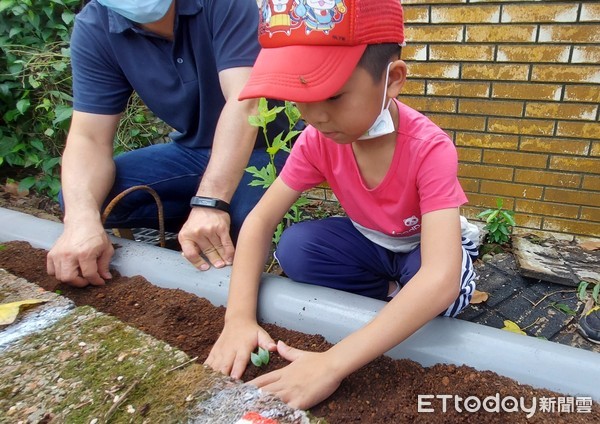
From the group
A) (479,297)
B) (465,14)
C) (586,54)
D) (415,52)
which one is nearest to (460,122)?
(415,52)

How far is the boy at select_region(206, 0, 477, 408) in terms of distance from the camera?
104cm

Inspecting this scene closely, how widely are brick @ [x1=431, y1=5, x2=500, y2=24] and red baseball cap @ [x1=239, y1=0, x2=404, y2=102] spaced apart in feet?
6.04

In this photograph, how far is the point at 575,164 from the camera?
107 inches

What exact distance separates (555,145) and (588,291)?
88cm

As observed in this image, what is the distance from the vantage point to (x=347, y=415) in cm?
99

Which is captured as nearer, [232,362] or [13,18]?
[232,362]

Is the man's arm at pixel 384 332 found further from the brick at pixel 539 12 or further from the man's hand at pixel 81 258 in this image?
the brick at pixel 539 12

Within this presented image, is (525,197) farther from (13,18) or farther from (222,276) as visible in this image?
(13,18)

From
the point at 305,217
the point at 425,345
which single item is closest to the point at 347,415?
the point at 425,345

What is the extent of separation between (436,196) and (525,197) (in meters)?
1.97

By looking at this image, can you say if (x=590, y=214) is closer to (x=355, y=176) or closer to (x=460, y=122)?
(x=460, y=122)

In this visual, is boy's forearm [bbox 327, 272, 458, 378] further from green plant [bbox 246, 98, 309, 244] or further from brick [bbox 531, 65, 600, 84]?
brick [bbox 531, 65, 600, 84]

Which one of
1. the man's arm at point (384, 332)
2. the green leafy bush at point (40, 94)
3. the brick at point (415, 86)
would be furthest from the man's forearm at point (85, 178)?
the brick at point (415, 86)

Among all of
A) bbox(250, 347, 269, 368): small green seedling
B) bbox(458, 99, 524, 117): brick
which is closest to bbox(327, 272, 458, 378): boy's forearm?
bbox(250, 347, 269, 368): small green seedling
